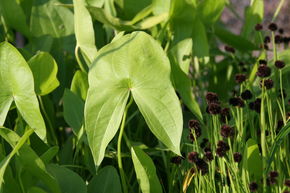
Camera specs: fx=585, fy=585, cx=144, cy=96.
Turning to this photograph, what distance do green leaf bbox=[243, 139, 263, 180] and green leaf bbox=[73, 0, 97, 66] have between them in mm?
310

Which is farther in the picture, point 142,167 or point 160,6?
point 160,6

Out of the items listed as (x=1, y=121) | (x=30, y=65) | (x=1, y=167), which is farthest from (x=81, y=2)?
(x=1, y=167)

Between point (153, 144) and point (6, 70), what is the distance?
1.22 ft

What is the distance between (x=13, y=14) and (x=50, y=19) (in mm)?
76

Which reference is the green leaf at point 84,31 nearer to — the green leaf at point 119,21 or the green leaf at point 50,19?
the green leaf at point 119,21

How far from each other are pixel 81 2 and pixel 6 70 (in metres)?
0.18

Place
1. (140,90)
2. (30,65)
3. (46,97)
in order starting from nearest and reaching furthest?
1. (140,90)
2. (30,65)
3. (46,97)

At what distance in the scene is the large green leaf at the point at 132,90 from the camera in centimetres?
84

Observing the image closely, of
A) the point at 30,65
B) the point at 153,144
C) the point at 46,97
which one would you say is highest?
the point at 30,65

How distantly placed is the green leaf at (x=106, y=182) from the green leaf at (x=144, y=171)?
47 millimetres

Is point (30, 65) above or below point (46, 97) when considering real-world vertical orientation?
above

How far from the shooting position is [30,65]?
97 cm

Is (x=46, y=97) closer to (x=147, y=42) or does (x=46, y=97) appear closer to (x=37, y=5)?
(x=37, y=5)

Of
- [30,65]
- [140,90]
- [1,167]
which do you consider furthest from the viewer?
[30,65]
